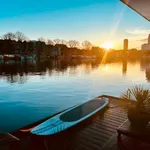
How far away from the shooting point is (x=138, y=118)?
5.23 meters

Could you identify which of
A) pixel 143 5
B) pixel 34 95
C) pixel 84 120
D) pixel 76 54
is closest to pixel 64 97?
pixel 34 95

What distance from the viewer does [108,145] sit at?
19.4ft

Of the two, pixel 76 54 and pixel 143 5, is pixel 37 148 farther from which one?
pixel 76 54

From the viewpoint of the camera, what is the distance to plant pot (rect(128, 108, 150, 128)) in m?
5.21

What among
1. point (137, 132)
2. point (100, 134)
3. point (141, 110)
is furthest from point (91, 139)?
point (141, 110)

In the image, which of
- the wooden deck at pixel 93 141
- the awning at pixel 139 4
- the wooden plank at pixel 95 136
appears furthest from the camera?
Answer: the wooden plank at pixel 95 136

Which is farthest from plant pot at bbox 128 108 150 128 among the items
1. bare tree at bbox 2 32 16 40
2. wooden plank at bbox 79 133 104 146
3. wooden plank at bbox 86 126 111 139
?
bare tree at bbox 2 32 16 40

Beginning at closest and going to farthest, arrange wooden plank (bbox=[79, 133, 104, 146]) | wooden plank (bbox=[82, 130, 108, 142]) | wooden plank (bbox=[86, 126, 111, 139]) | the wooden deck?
the wooden deck
wooden plank (bbox=[79, 133, 104, 146])
wooden plank (bbox=[82, 130, 108, 142])
wooden plank (bbox=[86, 126, 111, 139])

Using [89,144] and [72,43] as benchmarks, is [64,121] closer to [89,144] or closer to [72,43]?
[89,144]

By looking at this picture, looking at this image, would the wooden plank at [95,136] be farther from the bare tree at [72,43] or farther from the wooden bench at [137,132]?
the bare tree at [72,43]

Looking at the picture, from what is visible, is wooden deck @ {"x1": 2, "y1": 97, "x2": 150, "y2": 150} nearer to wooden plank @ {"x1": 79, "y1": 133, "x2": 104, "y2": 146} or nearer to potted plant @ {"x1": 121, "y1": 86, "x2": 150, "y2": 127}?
wooden plank @ {"x1": 79, "y1": 133, "x2": 104, "y2": 146}

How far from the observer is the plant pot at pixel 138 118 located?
17.1 ft

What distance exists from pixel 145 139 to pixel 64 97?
16.1 meters

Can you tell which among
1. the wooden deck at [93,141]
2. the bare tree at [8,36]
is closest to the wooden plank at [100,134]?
the wooden deck at [93,141]
